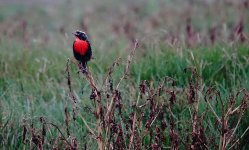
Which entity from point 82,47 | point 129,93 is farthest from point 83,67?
point 129,93

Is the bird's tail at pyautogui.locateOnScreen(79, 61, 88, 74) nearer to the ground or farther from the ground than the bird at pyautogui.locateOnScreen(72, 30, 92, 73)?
nearer to the ground

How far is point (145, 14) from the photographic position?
10.9 metres

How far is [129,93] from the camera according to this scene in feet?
13.4

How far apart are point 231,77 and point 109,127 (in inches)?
77.0

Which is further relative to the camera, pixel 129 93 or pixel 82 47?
pixel 129 93

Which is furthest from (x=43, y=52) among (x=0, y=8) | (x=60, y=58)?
(x=0, y=8)

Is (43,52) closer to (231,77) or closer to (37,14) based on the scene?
(231,77)

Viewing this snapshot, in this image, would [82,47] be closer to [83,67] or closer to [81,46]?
[81,46]

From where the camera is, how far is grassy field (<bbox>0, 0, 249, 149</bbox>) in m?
3.02

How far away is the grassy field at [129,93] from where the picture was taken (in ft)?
9.92

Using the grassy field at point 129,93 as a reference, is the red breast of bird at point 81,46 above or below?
above

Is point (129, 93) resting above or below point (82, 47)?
below

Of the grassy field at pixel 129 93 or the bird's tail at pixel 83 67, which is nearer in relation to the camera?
the bird's tail at pixel 83 67

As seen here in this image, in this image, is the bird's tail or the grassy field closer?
the bird's tail
